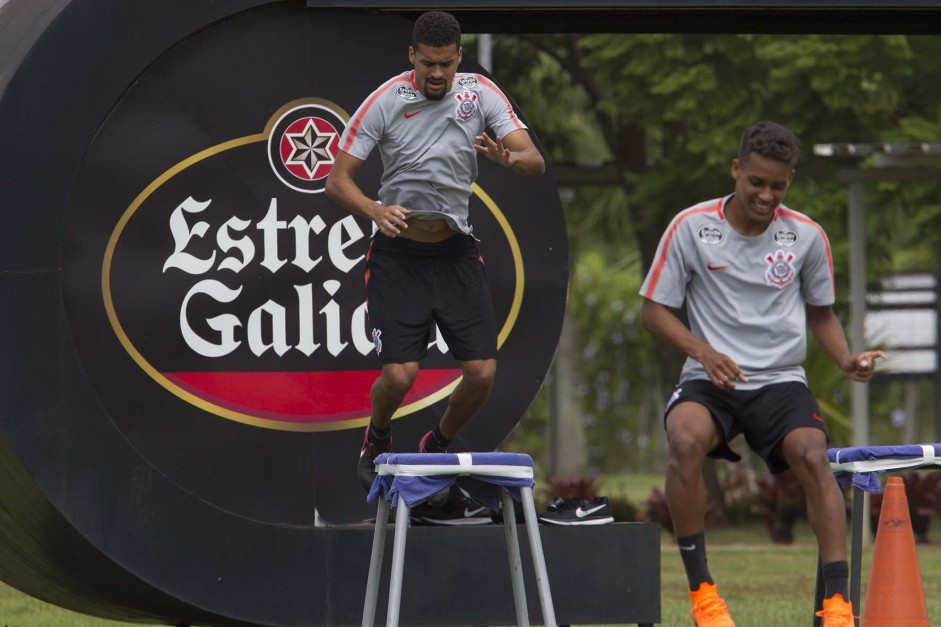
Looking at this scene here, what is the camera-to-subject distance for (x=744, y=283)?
22.0ft

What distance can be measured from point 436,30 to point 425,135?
0.46 m

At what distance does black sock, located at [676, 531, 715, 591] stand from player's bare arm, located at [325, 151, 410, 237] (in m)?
1.67

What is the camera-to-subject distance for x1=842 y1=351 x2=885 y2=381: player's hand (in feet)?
21.4

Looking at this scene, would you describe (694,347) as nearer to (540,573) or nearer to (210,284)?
(540,573)

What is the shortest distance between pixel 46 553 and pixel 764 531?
10.3m

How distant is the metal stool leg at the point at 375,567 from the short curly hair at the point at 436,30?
73.4 inches

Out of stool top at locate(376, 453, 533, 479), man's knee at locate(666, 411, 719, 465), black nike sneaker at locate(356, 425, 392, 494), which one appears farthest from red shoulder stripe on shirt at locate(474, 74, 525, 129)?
stool top at locate(376, 453, 533, 479)

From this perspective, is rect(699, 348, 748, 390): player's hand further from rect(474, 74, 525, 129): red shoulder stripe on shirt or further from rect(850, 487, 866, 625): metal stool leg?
rect(474, 74, 525, 129): red shoulder stripe on shirt

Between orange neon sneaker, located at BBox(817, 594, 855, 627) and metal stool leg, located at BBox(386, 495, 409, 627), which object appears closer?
metal stool leg, located at BBox(386, 495, 409, 627)

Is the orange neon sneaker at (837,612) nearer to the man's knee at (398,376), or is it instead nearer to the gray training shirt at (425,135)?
the man's knee at (398,376)

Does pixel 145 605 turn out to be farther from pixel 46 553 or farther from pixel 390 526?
pixel 390 526

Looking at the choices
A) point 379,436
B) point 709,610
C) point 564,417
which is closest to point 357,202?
point 379,436

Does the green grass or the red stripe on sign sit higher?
the red stripe on sign

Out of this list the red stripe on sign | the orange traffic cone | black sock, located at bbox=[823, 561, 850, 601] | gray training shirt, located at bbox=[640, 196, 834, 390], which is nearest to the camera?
black sock, located at bbox=[823, 561, 850, 601]
